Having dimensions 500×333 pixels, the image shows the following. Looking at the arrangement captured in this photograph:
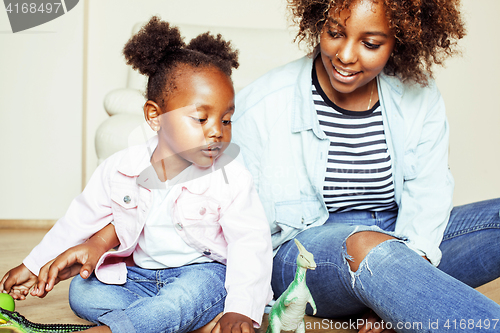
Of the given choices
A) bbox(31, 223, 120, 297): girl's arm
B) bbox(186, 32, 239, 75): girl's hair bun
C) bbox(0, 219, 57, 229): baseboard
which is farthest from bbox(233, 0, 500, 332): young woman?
bbox(0, 219, 57, 229): baseboard

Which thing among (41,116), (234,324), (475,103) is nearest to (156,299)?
(234,324)

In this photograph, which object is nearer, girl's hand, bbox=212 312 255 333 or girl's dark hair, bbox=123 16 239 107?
girl's hand, bbox=212 312 255 333

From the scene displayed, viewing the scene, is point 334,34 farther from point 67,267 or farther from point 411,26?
point 67,267

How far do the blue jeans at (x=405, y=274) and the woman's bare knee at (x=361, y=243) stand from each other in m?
0.01

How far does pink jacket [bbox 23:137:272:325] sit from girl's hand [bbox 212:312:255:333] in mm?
80

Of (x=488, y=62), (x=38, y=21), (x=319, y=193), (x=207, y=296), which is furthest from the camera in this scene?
(x=488, y=62)

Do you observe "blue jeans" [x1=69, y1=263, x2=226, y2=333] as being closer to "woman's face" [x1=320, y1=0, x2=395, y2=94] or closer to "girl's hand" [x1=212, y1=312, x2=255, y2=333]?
"girl's hand" [x1=212, y1=312, x2=255, y2=333]

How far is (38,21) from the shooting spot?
7.57 ft

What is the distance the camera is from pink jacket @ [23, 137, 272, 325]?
3.09 feet

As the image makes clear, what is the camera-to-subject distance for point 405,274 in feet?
2.66

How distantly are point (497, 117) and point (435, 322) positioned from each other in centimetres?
218

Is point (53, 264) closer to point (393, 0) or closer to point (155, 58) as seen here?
point (155, 58)

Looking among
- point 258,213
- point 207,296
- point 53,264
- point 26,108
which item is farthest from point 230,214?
point 26,108

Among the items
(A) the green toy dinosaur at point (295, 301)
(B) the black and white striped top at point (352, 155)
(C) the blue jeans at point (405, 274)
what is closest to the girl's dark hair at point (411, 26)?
(B) the black and white striped top at point (352, 155)
